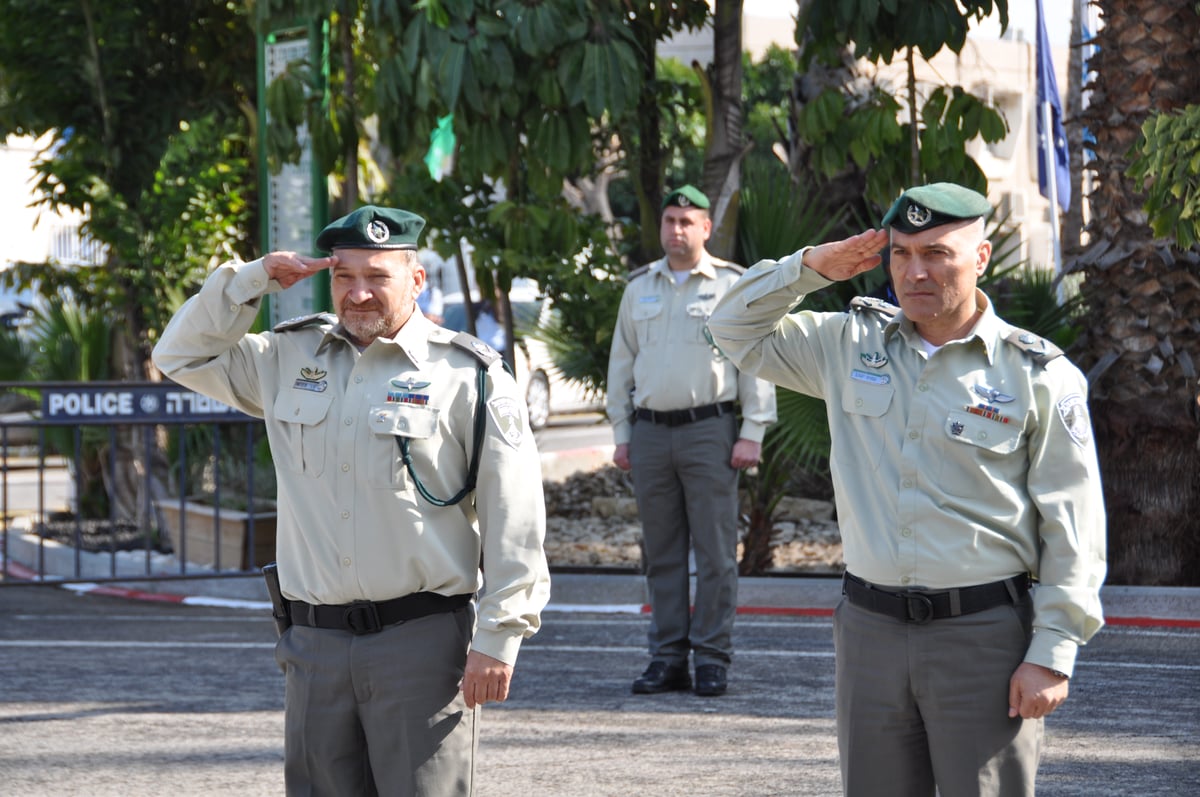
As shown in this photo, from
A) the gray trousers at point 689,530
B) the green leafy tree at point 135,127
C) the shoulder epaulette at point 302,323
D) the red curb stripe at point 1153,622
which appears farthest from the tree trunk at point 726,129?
the shoulder epaulette at point 302,323

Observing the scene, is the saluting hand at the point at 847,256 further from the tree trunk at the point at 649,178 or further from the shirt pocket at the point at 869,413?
the tree trunk at the point at 649,178

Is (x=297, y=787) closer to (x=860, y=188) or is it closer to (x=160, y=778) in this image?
(x=160, y=778)

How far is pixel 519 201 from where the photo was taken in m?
9.66

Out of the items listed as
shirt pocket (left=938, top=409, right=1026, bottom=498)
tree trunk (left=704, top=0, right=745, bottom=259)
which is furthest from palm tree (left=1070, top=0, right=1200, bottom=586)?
shirt pocket (left=938, top=409, right=1026, bottom=498)

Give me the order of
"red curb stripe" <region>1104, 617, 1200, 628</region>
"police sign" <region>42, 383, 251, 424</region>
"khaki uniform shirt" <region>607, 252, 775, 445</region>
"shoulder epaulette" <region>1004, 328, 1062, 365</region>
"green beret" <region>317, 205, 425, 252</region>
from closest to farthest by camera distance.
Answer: "shoulder epaulette" <region>1004, 328, 1062, 365</region> < "green beret" <region>317, 205, 425, 252</region> < "khaki uniform shirt" <region>607, 252, 775, 445</region> < "red curb stripe" <region>1104, 617, 1200, 628</region> < "police sign" <region>42, 383, 251, 424</region>

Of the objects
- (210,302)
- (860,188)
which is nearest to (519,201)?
(860,188)

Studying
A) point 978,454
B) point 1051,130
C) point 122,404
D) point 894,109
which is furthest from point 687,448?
point 1051,130

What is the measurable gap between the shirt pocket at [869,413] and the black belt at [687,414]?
321 centimetres

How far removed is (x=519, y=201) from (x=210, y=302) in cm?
601

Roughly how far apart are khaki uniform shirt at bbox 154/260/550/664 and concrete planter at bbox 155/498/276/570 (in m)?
6.44

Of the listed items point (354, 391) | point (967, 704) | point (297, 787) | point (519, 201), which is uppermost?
point (519, 201)

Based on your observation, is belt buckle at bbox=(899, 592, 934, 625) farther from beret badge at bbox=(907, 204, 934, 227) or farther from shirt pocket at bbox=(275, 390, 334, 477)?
shirt pocket at bbox=(275, 390, 334, 477)

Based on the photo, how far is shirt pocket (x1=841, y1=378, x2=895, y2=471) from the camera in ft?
11.5

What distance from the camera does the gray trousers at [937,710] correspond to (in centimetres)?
330
